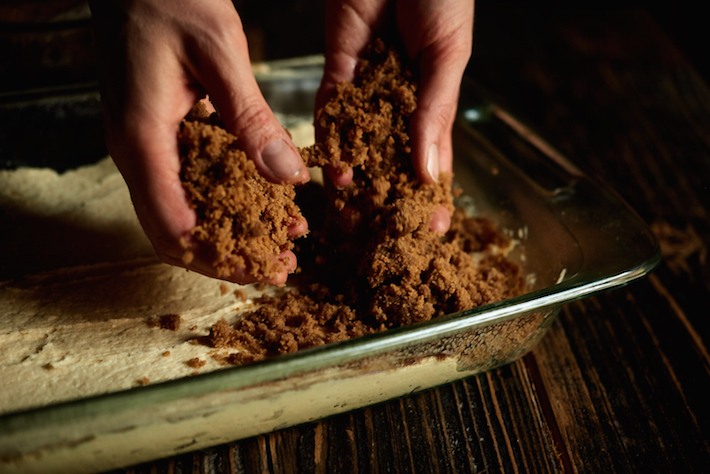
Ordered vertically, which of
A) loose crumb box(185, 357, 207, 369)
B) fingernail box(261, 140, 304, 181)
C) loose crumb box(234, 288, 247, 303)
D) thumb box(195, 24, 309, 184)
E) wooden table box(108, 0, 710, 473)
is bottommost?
wooden table box(108, 0, 710, 473)

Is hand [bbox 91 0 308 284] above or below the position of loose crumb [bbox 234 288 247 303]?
above

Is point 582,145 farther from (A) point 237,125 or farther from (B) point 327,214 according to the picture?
(A) point 237,125

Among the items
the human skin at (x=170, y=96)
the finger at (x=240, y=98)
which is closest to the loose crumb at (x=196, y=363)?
the human skin at (x=170, y=96)

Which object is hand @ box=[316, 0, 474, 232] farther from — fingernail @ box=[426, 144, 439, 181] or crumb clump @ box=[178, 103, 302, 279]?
crumb clump @ box=[178, 103, 302, 279]

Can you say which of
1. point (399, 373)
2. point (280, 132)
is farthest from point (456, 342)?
point (280, 132)

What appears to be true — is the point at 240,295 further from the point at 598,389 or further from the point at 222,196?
the point at 598,389

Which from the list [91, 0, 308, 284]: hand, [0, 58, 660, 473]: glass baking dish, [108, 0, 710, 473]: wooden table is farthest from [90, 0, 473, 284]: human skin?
[108, 0, 710, 473]: wooden table

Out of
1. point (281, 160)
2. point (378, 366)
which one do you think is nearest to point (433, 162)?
point (281, 160)
